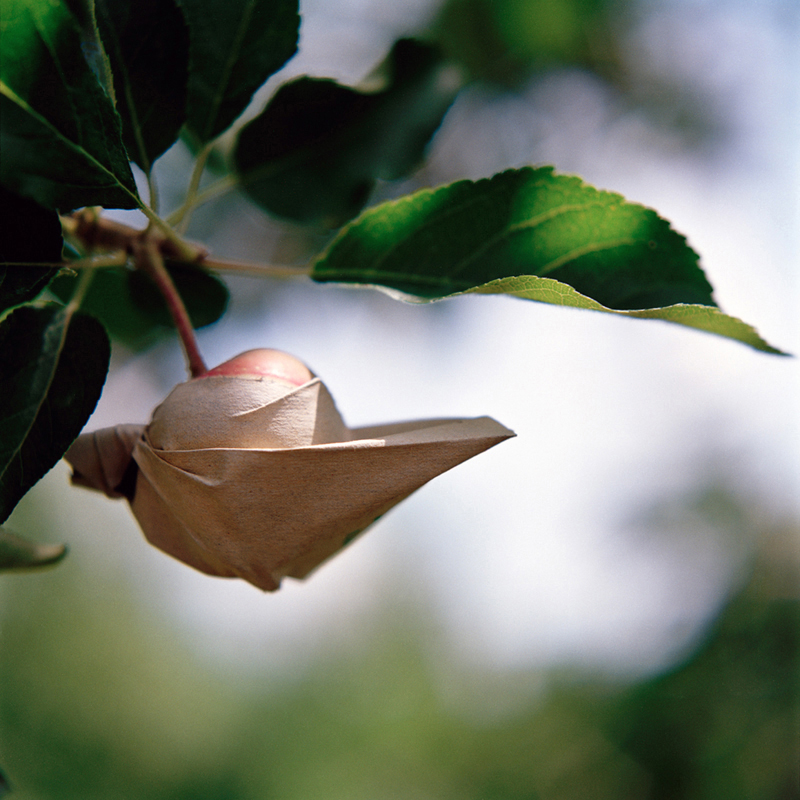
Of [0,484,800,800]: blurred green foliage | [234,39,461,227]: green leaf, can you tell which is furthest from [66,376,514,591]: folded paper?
[0,484,800,800]: blurred green foliage

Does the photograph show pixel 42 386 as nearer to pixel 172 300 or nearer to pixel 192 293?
pixel 172 300

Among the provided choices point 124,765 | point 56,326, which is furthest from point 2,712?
point 56,326

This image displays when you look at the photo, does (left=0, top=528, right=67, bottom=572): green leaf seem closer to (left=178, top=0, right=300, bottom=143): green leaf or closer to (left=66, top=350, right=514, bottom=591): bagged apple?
(left=66, top=350, right=514, bottom=591): bagged apple

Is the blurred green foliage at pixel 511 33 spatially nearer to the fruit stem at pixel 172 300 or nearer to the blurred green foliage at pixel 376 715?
the fruit stem at pixel 172 300

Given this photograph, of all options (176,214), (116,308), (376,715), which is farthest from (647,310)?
(376,715)

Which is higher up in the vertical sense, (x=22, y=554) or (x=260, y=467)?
(x=260, y=467)

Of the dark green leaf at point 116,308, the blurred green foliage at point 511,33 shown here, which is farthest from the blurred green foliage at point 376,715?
the dark green leaf at point 116,308

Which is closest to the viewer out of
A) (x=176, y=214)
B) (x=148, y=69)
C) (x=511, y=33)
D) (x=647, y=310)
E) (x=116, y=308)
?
(x=647, y=310)
